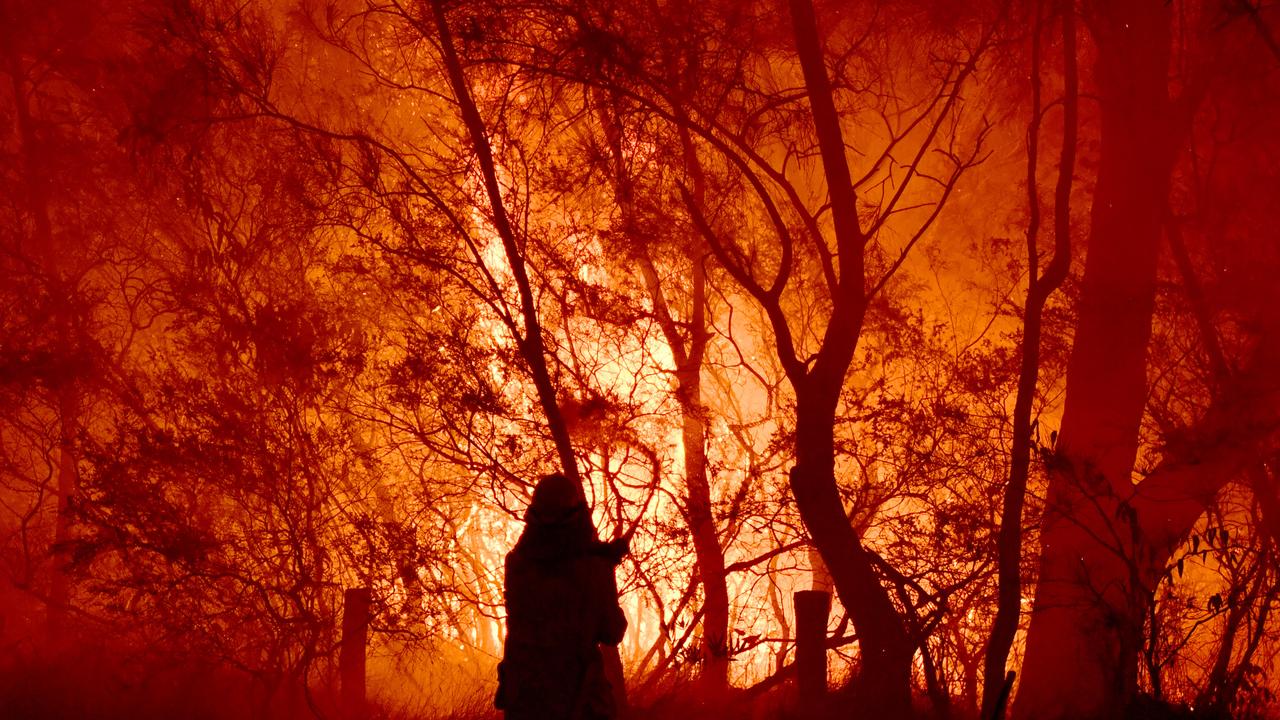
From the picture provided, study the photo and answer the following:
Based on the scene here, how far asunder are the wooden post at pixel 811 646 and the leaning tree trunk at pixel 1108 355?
1.76 metres

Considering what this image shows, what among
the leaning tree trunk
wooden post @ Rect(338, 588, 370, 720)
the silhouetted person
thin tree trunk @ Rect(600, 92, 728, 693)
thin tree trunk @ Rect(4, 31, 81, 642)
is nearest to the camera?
the silhouetted person

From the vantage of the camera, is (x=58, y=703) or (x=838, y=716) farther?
(x=58, y=703)

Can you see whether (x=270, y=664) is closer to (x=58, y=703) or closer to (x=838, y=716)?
(x=58, y=703)

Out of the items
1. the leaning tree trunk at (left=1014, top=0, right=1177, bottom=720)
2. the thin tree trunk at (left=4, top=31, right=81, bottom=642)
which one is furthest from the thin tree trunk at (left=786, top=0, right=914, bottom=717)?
the thin tree trunk at (left=4, top=31, right=81, bottom=642)

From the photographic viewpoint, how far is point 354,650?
6.95 metres

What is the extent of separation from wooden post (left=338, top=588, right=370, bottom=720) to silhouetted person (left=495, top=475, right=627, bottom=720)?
3.05 m

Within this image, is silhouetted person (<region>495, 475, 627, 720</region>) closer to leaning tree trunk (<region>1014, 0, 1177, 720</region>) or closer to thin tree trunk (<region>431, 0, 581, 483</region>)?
thin tree trunk (<region>431, 0, 581, 483</region>)

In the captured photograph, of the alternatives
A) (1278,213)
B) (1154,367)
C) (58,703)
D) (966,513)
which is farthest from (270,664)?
(1278,213)

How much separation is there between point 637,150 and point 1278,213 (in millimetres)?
5138

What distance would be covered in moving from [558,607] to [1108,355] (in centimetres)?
526

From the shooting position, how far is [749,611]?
12016 millimetres

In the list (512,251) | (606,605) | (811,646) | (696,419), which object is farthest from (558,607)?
(696,419)

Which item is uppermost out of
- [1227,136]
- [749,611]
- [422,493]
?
[1227,136]

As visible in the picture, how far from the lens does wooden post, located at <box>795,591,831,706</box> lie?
6.21m
